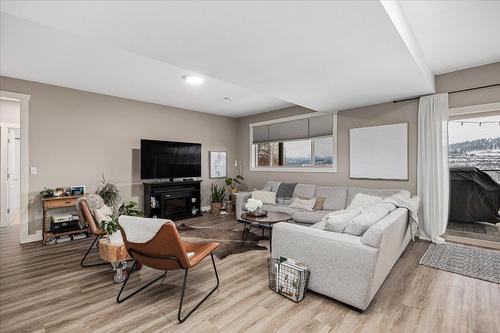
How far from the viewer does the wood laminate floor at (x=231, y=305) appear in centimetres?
194

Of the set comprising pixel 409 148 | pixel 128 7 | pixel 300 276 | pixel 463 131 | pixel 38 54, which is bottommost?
pixel 300 276

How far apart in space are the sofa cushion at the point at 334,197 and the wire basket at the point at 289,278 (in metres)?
2.49

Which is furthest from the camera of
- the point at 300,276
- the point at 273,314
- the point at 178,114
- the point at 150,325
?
the point at 178,114

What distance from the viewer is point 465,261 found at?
10.3ft

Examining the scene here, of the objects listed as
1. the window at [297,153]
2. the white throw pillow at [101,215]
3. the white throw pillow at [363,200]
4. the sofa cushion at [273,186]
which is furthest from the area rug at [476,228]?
the white throw pillow at [101,215]

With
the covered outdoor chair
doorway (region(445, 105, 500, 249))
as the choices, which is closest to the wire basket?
the covered outdoor chair

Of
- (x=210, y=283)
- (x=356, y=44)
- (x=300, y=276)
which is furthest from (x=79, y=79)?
(x=300, y=276)

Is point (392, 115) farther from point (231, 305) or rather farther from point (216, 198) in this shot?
point (216, 198)

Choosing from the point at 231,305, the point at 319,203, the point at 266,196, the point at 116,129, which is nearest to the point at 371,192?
the point at 319,203

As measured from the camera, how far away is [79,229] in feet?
13.6

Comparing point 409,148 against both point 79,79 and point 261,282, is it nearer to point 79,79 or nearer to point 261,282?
point 261,282

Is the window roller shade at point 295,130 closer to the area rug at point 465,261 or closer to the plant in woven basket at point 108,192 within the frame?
the area rug at point 465,261

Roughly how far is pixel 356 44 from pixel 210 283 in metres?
2.84

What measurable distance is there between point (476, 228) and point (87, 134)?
7.34 metres
